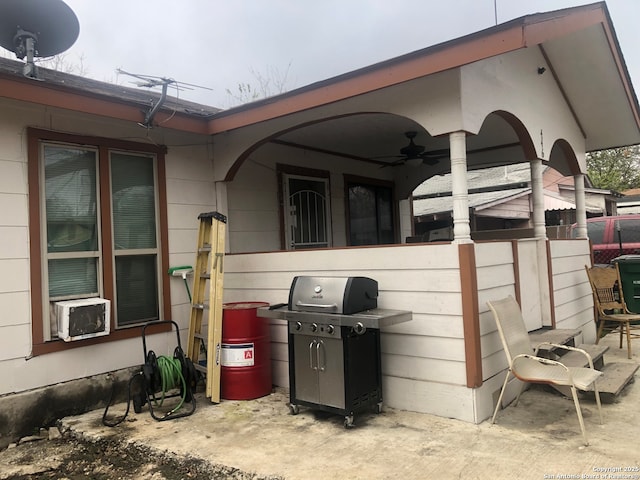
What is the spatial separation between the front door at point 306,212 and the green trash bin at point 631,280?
417 cm

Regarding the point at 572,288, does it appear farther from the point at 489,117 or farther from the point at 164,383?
the point at 164,383

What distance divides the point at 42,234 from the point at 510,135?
17.6 feet

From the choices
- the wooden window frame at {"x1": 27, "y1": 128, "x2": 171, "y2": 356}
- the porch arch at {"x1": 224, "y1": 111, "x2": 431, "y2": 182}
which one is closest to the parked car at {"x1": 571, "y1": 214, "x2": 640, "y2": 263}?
the porch arch at {"x1": 224, "y1": 111, "x2": 431, "y2": 182}

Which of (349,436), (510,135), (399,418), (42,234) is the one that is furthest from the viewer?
(510,135)

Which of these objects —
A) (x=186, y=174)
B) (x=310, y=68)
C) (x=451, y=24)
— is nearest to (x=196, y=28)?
(x=310, y=68)

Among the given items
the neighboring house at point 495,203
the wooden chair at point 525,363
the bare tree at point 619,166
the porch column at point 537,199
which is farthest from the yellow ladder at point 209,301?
the bare tree at point 619,166

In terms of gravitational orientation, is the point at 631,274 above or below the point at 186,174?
below

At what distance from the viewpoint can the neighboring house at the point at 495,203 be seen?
1030 cm

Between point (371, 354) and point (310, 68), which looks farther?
point (310, 68)

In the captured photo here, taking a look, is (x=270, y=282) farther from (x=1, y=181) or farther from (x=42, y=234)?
(x=1, y=181)

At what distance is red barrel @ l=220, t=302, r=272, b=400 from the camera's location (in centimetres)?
425

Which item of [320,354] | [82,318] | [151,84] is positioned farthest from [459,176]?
[82,318]

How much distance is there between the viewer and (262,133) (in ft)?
16.1

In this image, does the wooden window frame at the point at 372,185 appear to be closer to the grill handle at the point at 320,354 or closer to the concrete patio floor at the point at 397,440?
the concrete patio floor at the point at 397,440
